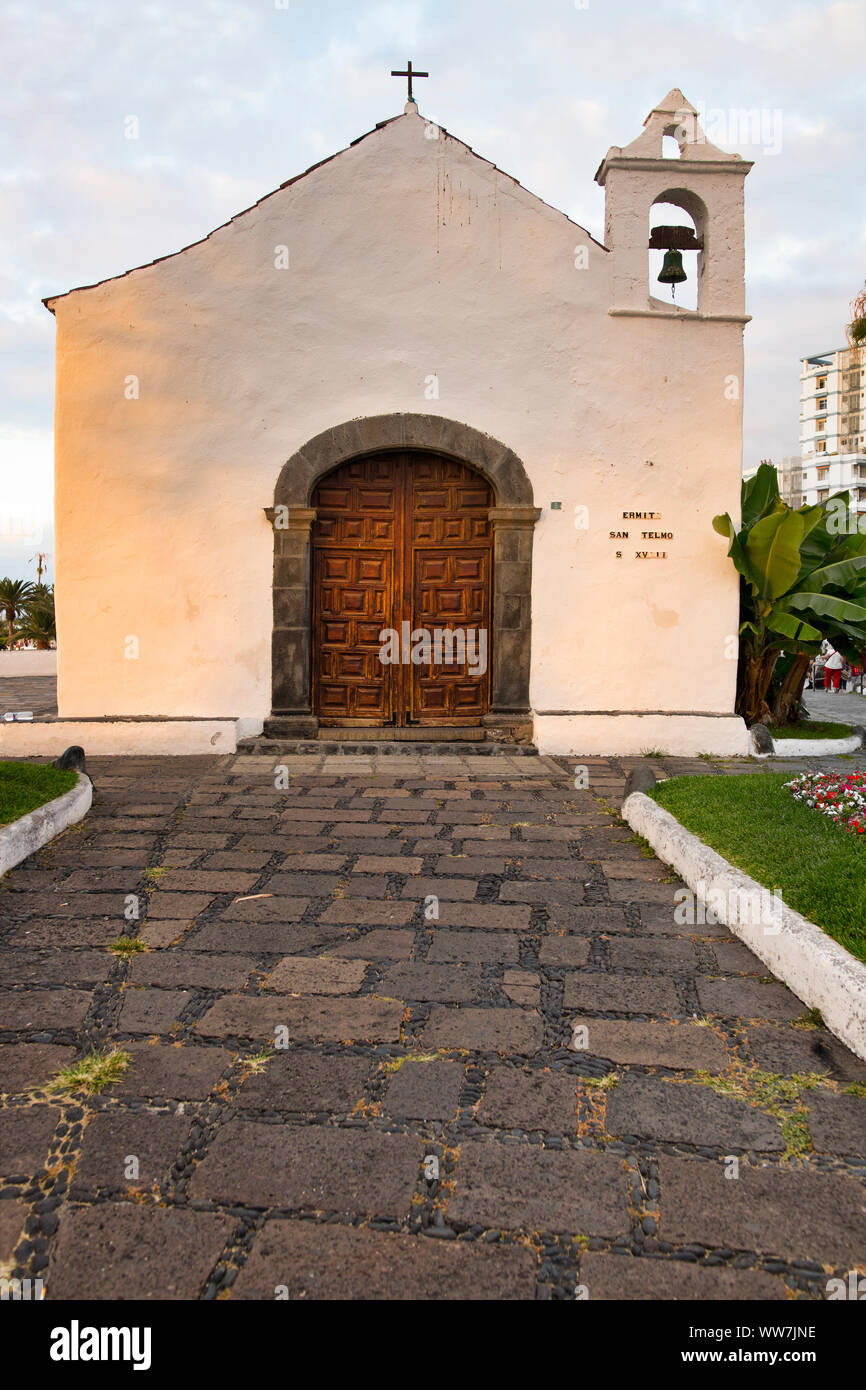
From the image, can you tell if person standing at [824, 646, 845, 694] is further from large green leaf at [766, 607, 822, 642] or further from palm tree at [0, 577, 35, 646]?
palm tree at [0, 577, 35, 646]

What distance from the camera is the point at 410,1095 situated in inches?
98.5

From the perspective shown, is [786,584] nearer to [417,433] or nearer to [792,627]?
[792,627]

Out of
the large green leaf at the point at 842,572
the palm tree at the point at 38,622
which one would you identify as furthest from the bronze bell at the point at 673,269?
the palm tree at the point at 38,622

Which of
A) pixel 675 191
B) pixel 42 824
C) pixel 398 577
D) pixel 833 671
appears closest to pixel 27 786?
pixel 42 824

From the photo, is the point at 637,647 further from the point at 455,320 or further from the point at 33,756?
the point at 33,756

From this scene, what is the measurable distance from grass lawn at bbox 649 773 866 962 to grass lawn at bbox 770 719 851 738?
256 cm

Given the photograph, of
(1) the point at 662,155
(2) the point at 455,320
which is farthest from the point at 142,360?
(1) the point at 662,155

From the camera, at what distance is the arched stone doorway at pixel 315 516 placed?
27.5 feet

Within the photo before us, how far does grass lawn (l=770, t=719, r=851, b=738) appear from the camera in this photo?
28.2ft

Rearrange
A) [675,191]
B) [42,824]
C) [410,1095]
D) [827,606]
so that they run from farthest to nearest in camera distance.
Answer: [675,191], [827,606], [42,824], [410,1095]

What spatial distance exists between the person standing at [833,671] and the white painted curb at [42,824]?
15.6 metres

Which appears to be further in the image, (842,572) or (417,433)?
(417,433)

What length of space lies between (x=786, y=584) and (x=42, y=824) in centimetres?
644

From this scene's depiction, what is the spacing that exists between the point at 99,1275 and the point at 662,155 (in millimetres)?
9572
